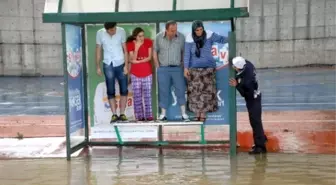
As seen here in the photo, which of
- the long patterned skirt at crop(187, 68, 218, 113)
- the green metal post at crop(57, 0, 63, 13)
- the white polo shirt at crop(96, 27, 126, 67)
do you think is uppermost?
the green metal post at crop(57, 0, 63, 13)

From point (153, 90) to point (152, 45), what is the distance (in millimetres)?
772

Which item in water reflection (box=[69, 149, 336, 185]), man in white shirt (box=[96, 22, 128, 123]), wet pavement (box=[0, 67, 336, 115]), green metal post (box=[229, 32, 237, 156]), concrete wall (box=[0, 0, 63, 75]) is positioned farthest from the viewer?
concrete wall (box=[0, 0, 63, 75])

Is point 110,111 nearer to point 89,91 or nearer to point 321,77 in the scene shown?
point 89,91

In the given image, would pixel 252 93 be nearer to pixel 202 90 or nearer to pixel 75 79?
pixel 202 90

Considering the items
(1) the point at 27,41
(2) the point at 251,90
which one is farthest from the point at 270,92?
(1) the point at 27,41

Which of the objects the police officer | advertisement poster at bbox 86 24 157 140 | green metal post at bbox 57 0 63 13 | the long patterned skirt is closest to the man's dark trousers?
the police officer

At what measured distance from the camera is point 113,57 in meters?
9.14

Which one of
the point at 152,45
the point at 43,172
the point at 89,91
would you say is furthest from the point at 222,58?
the point at 43,172

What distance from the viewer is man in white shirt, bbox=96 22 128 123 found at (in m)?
9.11

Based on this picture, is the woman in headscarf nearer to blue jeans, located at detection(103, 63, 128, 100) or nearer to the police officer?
the police officer

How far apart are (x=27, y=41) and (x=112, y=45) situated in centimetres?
2133

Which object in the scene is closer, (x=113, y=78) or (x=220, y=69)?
(x=220, y=69)

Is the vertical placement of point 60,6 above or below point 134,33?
above

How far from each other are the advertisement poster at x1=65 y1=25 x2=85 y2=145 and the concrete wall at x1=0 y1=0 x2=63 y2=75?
2046cm
